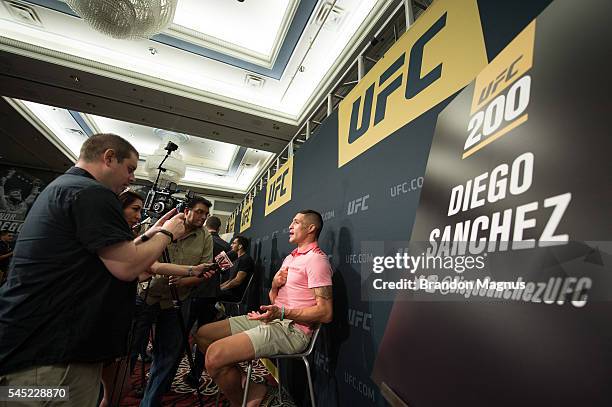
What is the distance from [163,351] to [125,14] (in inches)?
93.6

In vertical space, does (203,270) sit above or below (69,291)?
below

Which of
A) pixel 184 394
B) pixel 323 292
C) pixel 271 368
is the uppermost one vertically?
pixel 323 292

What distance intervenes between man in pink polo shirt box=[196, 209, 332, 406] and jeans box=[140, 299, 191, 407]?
0.23 meters

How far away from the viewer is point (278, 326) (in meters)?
1.41

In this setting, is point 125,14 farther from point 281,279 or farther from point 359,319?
point 359,319

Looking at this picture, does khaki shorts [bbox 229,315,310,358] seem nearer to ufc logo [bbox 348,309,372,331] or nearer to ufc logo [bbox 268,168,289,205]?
ufc logo [bbox 348,309,372,331]

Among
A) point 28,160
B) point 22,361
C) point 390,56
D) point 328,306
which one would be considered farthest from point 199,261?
point 28,160

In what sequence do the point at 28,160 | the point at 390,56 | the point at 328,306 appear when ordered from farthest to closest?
the point at 28,160 < the point at 390,56 < the point at 328,306

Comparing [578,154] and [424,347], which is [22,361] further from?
[578,154]

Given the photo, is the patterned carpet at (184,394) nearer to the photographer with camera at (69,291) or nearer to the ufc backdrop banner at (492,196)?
the ufc backdrop banner at (492,196)

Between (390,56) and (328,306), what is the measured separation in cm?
157

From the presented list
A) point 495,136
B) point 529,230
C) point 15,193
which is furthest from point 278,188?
point 15,193

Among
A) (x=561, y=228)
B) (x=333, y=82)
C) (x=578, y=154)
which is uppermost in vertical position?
(x=333, y=82)

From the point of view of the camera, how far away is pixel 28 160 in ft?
21.8
